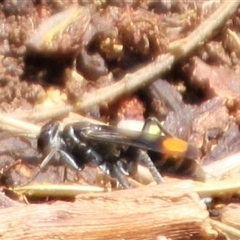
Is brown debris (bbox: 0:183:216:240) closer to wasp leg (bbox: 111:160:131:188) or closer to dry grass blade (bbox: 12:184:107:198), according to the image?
dry grass blade (bbox: 12:184:107:198)

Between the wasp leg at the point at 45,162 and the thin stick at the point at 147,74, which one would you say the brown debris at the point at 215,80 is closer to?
the thin stick at the point at 147,74

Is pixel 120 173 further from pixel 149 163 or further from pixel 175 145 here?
pixel 175 145

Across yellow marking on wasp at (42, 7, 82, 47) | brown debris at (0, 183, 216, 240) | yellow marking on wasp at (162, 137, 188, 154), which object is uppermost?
yellow marking on wasp at (42, 7, 82, 47)

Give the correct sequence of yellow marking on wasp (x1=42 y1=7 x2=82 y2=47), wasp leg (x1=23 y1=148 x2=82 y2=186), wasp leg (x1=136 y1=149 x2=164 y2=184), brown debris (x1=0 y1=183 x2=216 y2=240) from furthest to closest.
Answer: yellow marking on wasp (x1=42 y1=7 x2=82 y2=47) → wasp leg (x1=23 y1=148 x2=82 y2=186) → wasp leg (x1=136 y1=149 x2=164 y2=184) → brown debris (x1=0 y1=183 x2=216 y2=240)

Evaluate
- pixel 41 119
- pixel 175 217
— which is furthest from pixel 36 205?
pixel 41 119

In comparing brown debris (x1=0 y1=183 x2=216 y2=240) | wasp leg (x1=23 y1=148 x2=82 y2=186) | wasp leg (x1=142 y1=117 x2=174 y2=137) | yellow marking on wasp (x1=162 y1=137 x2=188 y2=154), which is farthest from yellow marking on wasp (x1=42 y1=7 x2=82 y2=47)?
brown debris (x1=0 y1=183 x2=216 y2=240)

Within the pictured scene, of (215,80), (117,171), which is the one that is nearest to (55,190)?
(117,171)

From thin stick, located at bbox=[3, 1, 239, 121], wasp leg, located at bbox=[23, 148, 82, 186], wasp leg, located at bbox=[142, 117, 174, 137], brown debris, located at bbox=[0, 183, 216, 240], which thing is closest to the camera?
brown debris, located at bbox=[0, 183, 216, 240]

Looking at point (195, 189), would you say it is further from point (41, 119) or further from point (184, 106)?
point (41, 119)
